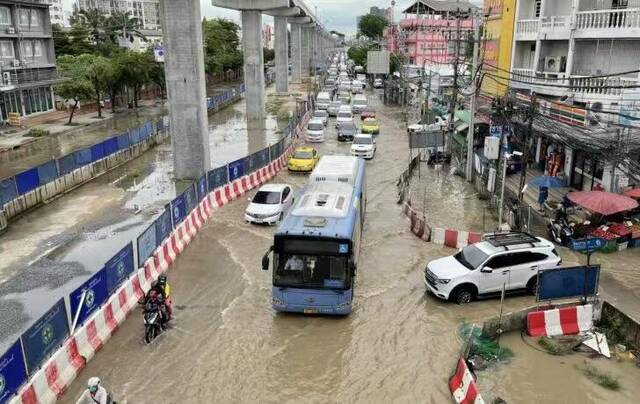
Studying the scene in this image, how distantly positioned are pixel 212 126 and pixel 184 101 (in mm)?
25248

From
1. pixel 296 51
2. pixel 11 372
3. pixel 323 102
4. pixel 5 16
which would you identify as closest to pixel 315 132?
pixel 323 102

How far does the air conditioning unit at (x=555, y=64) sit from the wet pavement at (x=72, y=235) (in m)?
21.0

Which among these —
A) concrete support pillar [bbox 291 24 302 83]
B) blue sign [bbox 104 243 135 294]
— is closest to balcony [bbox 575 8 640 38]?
blue sign [bbox 104 243 135 294]

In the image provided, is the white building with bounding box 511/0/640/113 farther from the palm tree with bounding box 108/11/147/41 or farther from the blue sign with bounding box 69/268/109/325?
the palm tree with bounding box 108/11/147/41

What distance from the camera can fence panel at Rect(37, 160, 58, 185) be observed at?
25.4m

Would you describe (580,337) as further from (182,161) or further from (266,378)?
(182,161)

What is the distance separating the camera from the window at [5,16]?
4881cm

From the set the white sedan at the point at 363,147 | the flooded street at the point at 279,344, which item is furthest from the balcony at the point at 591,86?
the flooded street at the point at 279,344

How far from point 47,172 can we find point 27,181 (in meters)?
1.61

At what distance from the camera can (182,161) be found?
1158 inches

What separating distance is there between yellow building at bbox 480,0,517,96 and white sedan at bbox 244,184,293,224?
16382mm

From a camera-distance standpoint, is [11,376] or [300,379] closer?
[11,376]

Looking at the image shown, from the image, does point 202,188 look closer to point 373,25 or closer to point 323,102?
point 323,102

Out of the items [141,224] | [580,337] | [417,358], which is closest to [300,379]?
[417,358]
